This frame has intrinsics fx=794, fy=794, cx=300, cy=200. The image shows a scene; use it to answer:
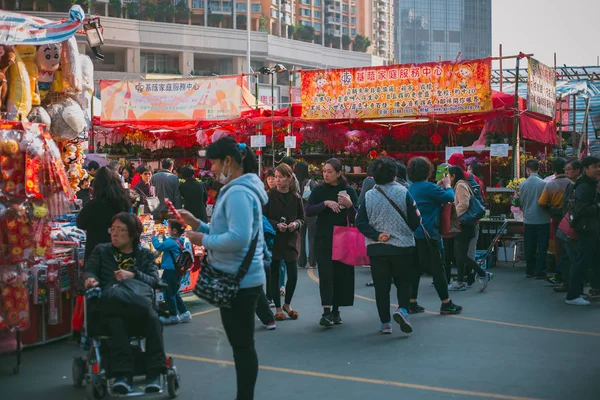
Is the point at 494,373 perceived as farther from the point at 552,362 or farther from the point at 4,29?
the point at 4,29

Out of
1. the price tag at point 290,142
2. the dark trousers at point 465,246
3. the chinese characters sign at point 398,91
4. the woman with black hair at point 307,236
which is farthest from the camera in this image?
the price tag at point 290,142

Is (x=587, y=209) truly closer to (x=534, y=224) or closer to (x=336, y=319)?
(x=534, y=224)

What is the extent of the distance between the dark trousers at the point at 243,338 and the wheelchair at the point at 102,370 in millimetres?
1121

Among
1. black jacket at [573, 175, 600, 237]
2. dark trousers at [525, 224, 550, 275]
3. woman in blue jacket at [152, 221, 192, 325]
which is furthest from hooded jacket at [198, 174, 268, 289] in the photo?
dark trousers at [525, 224, 550, 275]

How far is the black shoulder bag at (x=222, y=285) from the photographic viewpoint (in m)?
4.89

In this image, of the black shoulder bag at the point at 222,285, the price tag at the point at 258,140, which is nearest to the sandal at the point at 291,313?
the black shoulder bag at the point at 222,285

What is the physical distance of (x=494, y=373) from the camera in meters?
6.63

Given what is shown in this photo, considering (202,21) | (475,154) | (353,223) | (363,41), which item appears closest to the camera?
(353,223)

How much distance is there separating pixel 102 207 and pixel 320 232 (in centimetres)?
254

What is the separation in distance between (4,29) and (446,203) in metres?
5.39

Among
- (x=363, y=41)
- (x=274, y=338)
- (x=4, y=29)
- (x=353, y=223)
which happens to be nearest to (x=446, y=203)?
(x=353, y=223)

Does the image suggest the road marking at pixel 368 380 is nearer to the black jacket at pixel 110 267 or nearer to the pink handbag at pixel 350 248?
the black jacket at pixel 110 267

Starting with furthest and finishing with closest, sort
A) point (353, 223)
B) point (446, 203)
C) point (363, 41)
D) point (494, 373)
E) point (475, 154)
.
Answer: point (363, 41) < point (475, 154) < point (446, 203) < point (353, 223) < point (494, 373)

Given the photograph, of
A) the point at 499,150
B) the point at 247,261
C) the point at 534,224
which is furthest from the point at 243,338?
the point at 499,150
